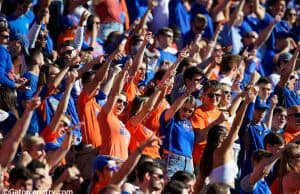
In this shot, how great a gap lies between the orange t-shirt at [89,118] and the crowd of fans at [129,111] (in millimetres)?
10

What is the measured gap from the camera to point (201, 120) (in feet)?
40.9

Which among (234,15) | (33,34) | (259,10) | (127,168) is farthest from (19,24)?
(259,10)

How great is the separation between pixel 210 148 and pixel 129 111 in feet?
3.70

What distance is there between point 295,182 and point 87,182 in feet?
6.80

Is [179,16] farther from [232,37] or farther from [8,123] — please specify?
[8,123]

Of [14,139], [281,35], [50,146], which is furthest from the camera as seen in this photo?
[281,35]

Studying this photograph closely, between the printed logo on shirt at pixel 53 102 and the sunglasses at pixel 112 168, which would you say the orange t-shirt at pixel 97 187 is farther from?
the printed logo on shirt at pixel 53 102

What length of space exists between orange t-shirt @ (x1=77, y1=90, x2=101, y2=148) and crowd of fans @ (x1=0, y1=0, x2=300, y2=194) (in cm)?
1

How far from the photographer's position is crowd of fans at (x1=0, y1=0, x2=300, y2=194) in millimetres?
10047

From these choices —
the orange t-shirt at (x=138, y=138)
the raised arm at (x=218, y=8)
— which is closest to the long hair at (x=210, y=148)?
the orange t-shirt at (x=138, y=138)

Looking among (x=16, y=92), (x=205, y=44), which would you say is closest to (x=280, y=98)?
(x=205, y=44)

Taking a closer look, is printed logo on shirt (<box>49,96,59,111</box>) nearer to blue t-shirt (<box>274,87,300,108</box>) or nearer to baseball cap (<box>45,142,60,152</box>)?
baseball cap (<box>45,142,60,152</box>)

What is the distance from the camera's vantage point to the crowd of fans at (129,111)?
33.0 ft

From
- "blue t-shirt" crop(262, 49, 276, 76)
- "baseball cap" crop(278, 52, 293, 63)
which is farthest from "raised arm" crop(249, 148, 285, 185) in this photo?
"blue t-shirt" crop(262, 49, 276, 76)
